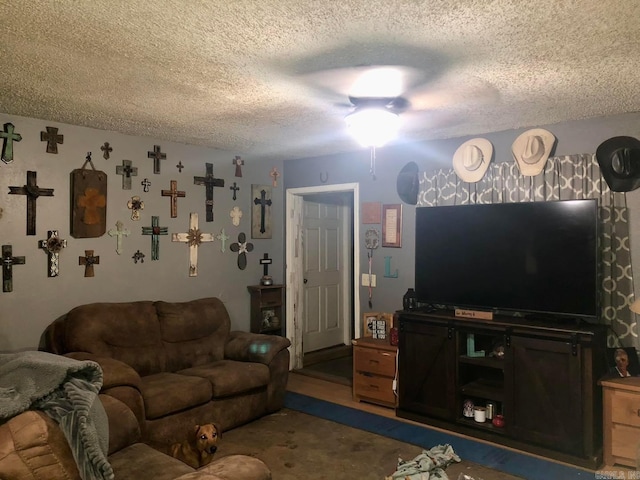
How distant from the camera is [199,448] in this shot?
289cm

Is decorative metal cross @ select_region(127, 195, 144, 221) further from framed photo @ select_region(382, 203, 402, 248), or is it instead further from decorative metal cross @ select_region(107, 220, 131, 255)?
framed photo @ select_region(382, 203, 402, 248)

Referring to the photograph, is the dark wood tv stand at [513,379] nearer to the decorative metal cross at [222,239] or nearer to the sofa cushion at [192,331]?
the sofa cushion at [192,331]

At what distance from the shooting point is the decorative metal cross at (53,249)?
12.2 ft

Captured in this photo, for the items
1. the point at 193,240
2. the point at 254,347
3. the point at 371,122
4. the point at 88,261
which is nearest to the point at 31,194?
the point at 88,261

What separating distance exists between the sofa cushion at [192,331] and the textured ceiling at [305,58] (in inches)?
63.3

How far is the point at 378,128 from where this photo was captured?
3.06 meters

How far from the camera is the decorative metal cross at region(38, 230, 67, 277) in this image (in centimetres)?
373

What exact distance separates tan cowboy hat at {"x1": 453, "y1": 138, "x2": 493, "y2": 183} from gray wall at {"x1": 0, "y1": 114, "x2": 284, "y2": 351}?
2.18 m

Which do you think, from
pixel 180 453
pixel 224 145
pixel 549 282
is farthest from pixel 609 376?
pixel 224 145

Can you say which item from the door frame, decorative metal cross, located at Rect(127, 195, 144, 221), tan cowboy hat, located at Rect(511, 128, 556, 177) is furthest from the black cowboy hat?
decorative metal cross, located at Rect(127, 195, 144, 221)

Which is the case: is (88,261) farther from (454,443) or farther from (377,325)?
(454,443)

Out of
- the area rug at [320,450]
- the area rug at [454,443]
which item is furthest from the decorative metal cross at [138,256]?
the area rug at [454,443]

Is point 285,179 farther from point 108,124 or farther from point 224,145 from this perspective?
point 108,124

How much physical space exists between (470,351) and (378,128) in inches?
75.1
